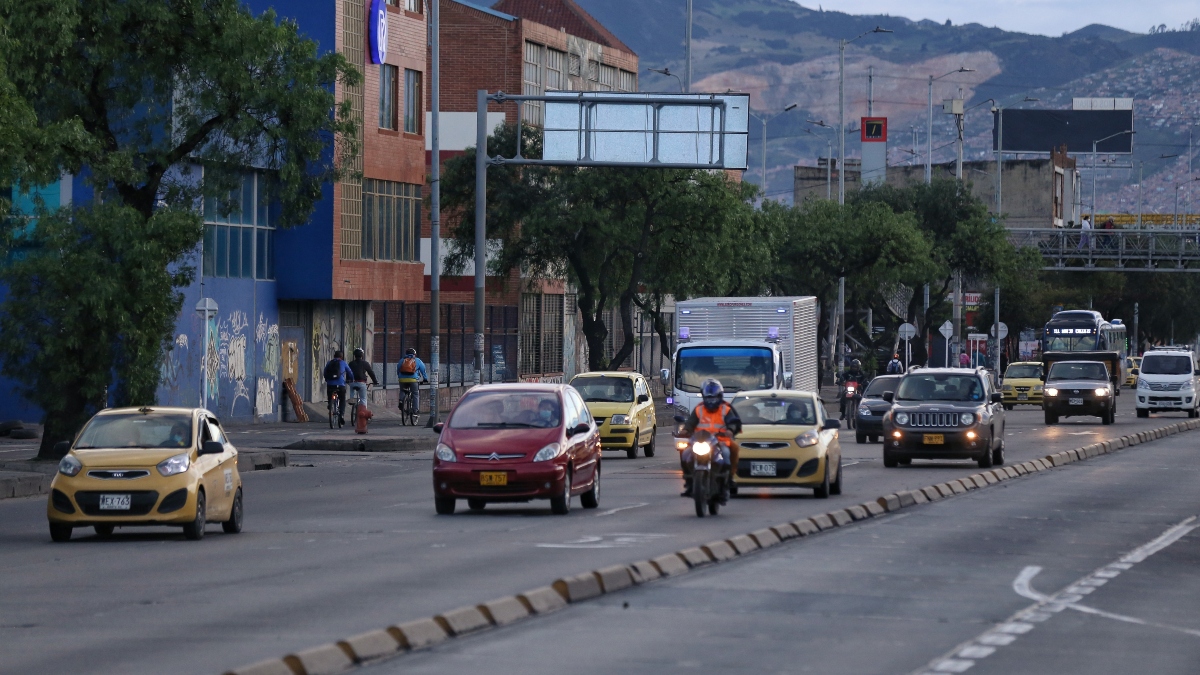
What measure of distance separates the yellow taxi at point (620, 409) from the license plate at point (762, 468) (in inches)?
418

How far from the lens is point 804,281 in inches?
3068

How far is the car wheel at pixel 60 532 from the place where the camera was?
19625 millimetres

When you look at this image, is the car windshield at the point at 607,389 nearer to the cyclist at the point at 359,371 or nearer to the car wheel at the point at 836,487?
the cyclist at the point at 359,371

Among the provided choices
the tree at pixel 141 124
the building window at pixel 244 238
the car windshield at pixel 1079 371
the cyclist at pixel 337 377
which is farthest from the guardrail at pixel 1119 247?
the tree at pixel 141 124

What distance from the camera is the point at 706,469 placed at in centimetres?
2195

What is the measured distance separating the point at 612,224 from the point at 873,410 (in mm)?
12131

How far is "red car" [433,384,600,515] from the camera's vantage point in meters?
22.3

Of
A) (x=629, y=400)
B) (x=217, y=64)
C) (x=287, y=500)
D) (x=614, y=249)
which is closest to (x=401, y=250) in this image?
(x=614, y=249)

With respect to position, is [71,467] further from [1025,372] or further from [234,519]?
[1025,372]

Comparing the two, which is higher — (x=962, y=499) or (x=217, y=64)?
(x=217, y=64)

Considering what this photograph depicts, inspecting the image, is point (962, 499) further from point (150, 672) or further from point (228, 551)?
point (150, 672)

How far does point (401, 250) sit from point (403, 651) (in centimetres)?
4543

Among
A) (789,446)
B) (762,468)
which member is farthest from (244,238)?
(789,446)

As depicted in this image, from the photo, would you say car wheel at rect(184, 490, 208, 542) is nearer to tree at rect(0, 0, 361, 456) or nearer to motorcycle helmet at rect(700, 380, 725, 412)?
motorcycle helmet at rect(700, 380, 725, 412)
